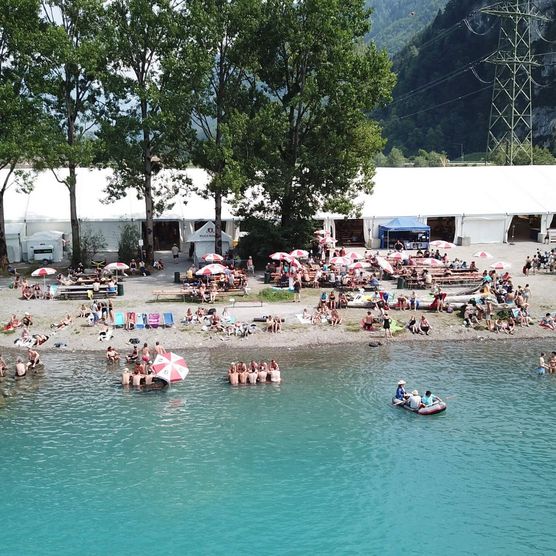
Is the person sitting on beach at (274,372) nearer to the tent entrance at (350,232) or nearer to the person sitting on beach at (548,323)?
the person sitting on beach at (548,323)

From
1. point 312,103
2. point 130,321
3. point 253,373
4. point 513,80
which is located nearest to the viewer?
point 253,373

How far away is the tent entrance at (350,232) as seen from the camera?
54.3 metres

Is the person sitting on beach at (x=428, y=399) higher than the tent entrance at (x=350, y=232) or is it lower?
lower

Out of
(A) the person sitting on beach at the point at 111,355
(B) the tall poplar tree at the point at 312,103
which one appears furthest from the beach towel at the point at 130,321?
(B) the tall poplar tree at the point at 312,103

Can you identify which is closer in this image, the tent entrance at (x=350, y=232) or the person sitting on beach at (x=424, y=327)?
the person sitting on beach at (x=424, y=327)

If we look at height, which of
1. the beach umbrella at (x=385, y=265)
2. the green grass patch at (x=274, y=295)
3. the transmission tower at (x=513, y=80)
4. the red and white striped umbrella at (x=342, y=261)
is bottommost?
the green grass patch at (x=274, y=295)

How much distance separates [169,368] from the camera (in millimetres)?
26766

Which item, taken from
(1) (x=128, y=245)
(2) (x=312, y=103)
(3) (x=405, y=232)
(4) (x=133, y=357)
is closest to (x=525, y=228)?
(3) (x=405, y=232)

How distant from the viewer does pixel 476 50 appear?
188 meters

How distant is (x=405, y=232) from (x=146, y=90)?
22796 millimetres

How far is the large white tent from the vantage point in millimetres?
50438

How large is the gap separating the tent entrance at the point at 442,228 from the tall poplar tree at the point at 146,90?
934 inches

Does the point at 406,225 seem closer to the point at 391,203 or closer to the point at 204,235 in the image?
the point at 391,203

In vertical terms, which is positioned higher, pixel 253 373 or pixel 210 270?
pixel 210 270
